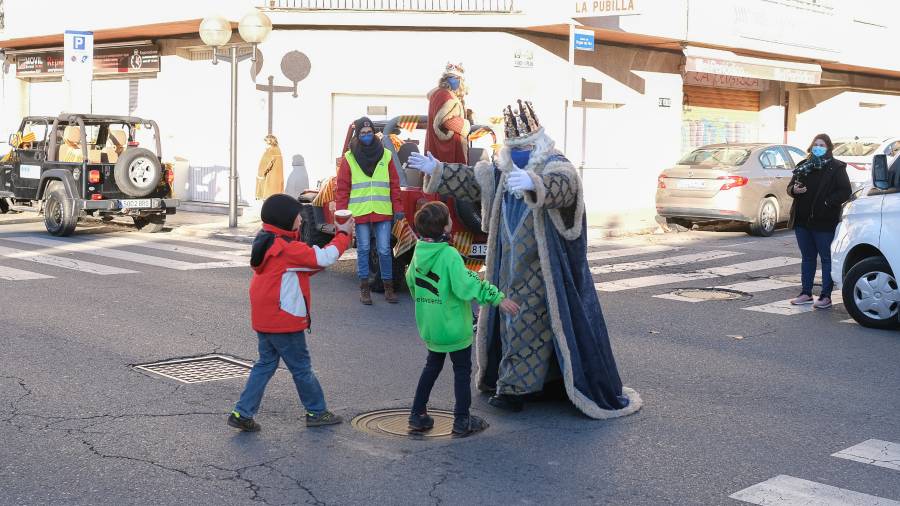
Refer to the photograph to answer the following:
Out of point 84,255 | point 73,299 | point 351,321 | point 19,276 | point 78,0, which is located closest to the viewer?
point 351,321

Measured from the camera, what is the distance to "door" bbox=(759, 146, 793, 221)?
17656mm

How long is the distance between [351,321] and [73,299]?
8.85ft

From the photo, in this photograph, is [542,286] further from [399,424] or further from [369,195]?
[369,195]

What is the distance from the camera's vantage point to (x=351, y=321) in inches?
372

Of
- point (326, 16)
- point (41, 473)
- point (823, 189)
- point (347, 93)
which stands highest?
point (326, 16)

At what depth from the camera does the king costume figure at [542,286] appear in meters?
6.23

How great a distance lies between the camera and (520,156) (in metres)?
6.33

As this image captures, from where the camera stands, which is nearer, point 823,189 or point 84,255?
point 823,189

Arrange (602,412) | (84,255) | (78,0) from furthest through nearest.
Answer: (78,0), (84,255), (602,412)

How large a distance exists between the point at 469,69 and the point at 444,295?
15.6 metres

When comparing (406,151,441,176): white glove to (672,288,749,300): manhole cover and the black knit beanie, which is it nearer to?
the black knit beanie

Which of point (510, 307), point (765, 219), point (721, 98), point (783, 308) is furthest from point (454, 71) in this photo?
point (721, 98)

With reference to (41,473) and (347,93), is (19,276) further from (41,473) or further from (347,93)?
(347,93)

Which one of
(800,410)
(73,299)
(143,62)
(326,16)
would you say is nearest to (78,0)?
(143,62)
